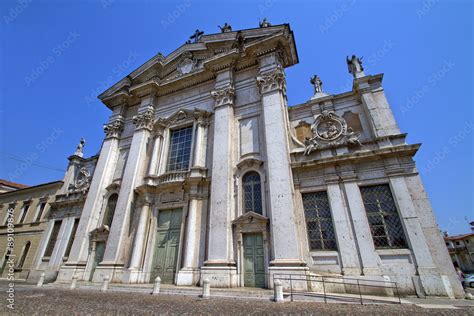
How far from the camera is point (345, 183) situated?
31.4ft

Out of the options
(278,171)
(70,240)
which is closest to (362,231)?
(278,171)

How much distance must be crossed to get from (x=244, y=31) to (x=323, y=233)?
1231cm

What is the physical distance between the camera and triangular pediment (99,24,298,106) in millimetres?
13317

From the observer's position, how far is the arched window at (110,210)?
13.7 metres

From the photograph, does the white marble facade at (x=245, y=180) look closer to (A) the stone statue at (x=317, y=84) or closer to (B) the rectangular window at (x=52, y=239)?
(A) the stone statue at (x=317, y=84)

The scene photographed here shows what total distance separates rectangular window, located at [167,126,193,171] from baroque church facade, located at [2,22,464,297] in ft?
0.27

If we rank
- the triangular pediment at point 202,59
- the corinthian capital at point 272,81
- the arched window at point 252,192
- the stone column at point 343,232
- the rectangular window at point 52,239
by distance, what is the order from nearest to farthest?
the stone column at point 343,232
the arched window at point 252,192
the corinthian capital at point 272,81
the triangular pediment at point 202,59
the rectangular window at point 52,239

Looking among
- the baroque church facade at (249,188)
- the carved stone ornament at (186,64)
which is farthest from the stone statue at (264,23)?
the carved stone ornament at (186,64)

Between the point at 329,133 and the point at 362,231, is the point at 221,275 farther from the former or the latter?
the point at 329,133

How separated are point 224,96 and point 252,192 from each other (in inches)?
229

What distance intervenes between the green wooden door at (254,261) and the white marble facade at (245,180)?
0.07 meters

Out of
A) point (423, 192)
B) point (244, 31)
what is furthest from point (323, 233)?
point (244, 31)

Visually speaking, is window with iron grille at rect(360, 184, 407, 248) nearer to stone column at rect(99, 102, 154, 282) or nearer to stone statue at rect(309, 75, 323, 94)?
stone statue at rect(309, 75, 323, 94)

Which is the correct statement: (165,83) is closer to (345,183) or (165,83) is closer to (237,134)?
(237,134)
